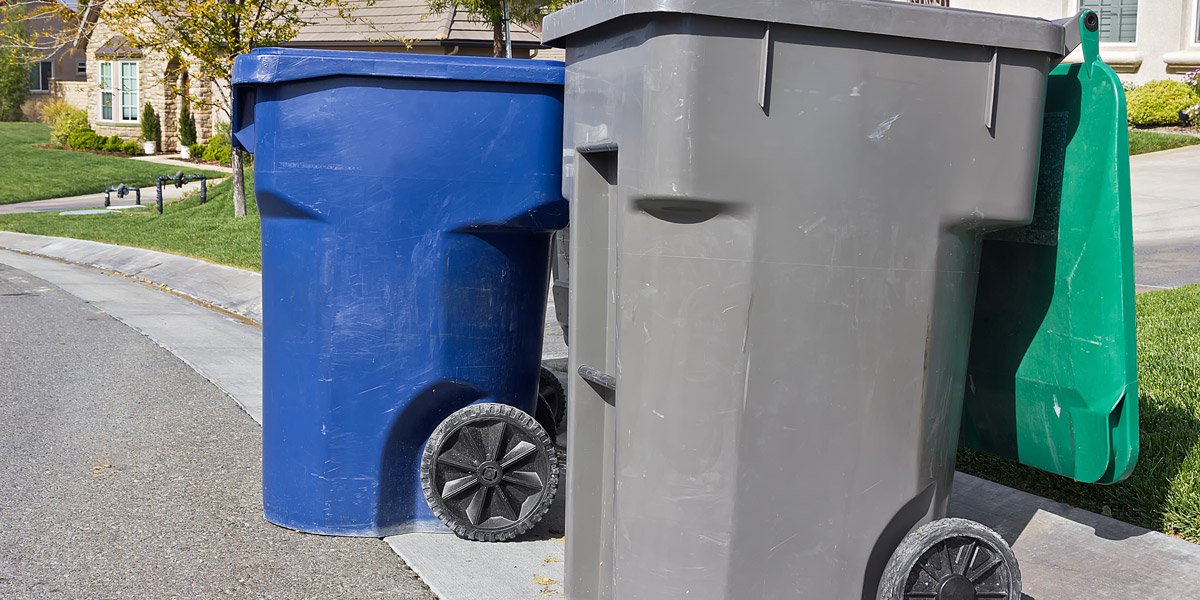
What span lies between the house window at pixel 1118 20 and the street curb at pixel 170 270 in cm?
1345

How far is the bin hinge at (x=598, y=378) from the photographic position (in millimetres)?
3424

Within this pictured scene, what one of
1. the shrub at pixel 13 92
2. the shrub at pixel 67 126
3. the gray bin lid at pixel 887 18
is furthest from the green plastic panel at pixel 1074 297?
the shrub at pixel 13 92

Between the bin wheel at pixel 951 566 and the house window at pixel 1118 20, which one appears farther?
the house window at pixel 1118 20

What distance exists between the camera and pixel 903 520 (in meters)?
3.29

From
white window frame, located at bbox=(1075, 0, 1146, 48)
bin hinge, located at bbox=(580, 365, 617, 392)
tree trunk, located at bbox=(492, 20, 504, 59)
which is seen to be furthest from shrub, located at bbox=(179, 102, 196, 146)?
bin hinge, located at bbox=(580, 365, 617, 392)

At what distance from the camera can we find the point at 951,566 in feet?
10.6

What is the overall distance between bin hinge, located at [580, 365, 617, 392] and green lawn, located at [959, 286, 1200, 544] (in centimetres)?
193

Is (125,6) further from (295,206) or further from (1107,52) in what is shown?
(1107,52)

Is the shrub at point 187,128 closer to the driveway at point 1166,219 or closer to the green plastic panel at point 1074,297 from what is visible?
the driveway at point 1166,219

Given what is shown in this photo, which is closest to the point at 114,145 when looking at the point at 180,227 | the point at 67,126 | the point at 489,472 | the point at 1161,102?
the point at 67,126

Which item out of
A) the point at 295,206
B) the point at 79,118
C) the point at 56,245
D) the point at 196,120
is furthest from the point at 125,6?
the point at 79,118

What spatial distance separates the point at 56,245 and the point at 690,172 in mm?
14878

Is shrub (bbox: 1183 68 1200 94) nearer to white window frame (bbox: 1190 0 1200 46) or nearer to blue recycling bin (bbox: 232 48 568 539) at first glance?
white window frame (bbox: 1190 0 1200 46)

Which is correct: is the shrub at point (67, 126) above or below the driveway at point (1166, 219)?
above
